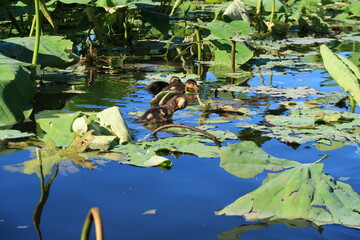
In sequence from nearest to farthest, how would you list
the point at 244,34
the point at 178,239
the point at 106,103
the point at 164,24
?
the point at 178,239
the point at 106,103
the point at 244,34
the point at 164,24

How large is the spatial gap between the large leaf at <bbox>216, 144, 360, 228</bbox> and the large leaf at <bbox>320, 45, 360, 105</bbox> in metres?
1.47

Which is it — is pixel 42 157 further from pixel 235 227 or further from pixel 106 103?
pixel 106 103

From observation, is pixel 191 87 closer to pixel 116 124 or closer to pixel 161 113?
pixel 161 113

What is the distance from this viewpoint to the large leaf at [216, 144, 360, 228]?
2.25m

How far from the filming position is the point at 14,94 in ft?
11.8

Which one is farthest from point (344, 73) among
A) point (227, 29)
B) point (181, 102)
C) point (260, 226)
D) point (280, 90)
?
point (227, 29)

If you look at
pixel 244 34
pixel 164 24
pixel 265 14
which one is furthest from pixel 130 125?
pixel 265 14

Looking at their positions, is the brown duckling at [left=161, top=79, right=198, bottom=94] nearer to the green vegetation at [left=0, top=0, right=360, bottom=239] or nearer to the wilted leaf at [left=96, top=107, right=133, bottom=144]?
the green vegetation at [left=0, top=0, right=360, bottom=239]

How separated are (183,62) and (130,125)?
3.20m

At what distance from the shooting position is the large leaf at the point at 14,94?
11.3ft

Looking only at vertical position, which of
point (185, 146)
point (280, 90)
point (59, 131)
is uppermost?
point (59, 131)

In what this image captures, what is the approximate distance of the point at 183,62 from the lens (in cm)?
699

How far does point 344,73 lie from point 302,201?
1.75 m

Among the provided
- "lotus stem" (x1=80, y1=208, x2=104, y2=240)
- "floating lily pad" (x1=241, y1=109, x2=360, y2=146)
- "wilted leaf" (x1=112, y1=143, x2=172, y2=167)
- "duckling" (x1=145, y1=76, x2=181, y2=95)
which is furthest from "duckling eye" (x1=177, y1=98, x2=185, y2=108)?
"lotus stem" (x1=80, y1=208, x2=104, y2=240)
